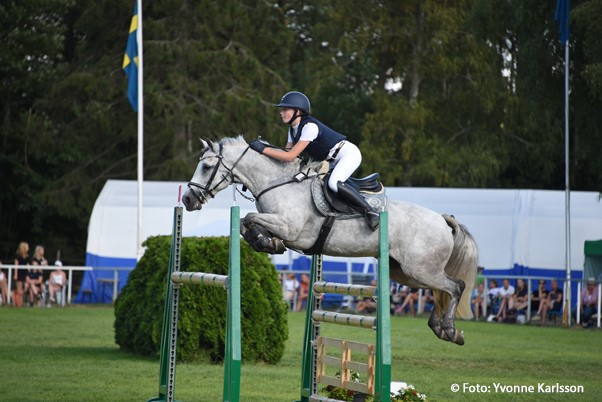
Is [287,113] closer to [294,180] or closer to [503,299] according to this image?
[294,180]

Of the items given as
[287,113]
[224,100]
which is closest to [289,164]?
[287,113]

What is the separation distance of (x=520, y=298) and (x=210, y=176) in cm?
1451

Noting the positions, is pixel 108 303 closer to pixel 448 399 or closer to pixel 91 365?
pixel 91 365

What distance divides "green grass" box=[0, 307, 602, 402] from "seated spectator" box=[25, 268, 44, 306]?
12.0 ft

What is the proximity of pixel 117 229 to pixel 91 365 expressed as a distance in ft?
A: 42.2

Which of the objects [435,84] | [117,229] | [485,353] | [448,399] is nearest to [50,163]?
[117,229]

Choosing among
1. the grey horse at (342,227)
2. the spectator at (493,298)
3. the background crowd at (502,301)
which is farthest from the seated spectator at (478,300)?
the grey horse at (342,227)

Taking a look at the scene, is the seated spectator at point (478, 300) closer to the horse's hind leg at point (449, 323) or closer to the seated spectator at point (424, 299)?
the seated spectator at point (424, 299)

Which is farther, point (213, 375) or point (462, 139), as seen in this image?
point (462, 139)

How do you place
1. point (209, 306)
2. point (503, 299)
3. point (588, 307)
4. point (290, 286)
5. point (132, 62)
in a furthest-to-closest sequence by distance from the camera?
point (132, 62) → point (290, 286) → point (503, 299) → point (588, 307) → point (209, 306)

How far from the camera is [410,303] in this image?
73.4ft

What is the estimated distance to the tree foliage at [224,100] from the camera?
31.9 metres

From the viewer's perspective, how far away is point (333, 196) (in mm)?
7555

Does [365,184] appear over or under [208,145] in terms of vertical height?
under
